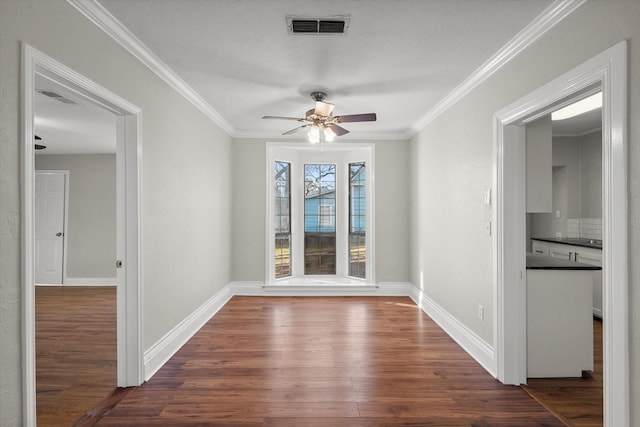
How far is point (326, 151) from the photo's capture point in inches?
241

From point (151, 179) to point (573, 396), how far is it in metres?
3.62

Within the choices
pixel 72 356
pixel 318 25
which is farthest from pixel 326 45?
pixel 72 356

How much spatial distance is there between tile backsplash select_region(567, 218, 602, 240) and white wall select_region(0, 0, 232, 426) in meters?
5.28

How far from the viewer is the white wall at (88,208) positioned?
6566 mm

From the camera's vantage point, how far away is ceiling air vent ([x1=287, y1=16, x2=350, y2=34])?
2.24 metres

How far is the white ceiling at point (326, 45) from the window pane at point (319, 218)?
228 cm

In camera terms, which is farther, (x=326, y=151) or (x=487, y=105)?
(x=326, y=151)

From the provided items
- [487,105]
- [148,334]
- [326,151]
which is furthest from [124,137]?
[326,151]

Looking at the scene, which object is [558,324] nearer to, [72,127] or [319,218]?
[319,218]

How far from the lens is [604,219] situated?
176cm

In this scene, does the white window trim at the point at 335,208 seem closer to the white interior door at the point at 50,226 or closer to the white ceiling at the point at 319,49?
the white ceiling at the point at 319,49

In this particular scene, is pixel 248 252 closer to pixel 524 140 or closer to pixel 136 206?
pixel 136 206

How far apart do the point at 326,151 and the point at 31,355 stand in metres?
5.01

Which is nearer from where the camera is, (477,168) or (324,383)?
(324,383)
